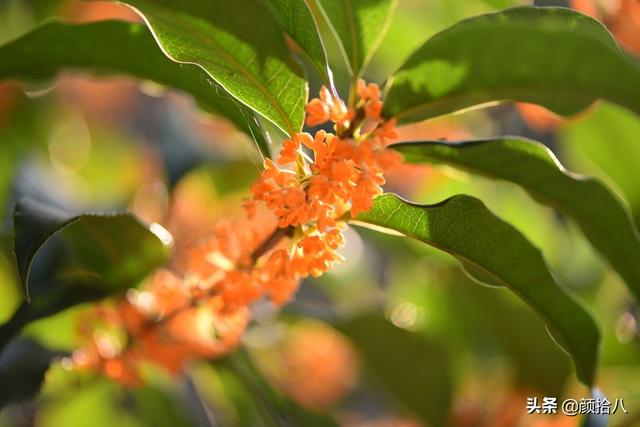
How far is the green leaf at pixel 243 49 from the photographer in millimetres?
1098

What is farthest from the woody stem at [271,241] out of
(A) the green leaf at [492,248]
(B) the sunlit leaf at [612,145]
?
(B) the sunlit leaf at [612,145]

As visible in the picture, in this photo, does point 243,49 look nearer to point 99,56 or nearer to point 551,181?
point 99,56

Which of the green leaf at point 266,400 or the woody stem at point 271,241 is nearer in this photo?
the woody stem at point 271,241

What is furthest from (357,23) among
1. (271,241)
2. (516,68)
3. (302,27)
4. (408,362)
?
(408,362)

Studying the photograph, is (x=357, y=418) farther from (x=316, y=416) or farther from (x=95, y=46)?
(x=95, y=46)

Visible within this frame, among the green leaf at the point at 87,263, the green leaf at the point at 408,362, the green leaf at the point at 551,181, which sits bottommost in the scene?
the green leaf at the point at 408,362

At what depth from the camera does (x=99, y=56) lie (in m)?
1.38

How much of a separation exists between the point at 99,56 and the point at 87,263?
14.2 inches

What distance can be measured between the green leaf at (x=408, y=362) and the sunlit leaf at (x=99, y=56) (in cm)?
60

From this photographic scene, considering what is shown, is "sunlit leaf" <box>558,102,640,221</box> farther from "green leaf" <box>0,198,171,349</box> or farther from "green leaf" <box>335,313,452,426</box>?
"green leaf" <box>0,198,171,349</box>

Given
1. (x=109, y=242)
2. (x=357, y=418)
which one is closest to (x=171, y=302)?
(x=109, y=242)

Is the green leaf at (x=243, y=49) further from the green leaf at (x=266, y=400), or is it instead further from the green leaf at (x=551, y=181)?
the green leaf at (x=266, y=400)

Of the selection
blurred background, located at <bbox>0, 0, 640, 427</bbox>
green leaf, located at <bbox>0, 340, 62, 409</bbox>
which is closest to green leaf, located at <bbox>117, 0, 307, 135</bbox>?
blurred background, located at <bbox>0, 0, 640, 427</bbox>

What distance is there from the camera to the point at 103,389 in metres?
2.09
